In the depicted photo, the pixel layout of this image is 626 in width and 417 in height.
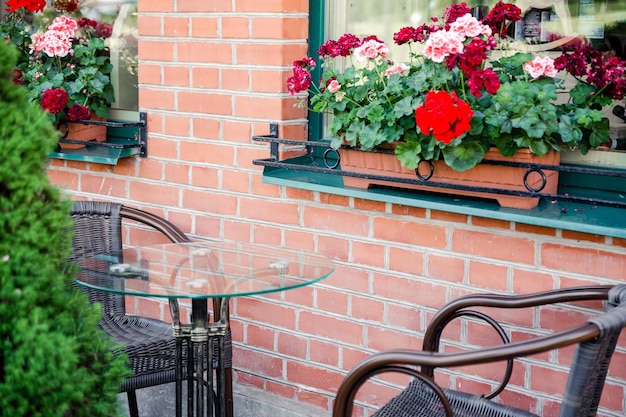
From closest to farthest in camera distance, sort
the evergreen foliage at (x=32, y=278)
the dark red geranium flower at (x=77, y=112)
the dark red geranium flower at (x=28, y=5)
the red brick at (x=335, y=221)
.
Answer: the evergreen foliage at (x=32, y=278) → the red brick at (x=335, y=221) → the dark red geranium flower at (x=77, y=112) → the dark red geranium flower at (x=28, y=5)

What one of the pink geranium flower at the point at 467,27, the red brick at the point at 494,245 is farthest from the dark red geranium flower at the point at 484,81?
the red brick at the point at 494,245

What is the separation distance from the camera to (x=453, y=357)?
1736mm

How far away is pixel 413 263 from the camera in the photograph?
8.47ft

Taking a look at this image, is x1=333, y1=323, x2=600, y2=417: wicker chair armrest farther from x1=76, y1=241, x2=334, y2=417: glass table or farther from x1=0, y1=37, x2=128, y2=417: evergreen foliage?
x1=0, y1=37, x2=128, y2=417: evergreen foliage

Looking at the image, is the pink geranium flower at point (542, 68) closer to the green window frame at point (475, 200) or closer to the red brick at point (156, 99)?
the green window frame at point (475, 200)

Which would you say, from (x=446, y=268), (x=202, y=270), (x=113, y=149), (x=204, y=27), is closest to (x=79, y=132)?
(x=113, y=149)

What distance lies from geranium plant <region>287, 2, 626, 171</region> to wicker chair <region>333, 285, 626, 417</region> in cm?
40

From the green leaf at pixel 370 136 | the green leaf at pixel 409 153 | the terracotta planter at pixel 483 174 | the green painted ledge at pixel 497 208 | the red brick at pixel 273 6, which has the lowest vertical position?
the green painted ledge at pixel 497 208

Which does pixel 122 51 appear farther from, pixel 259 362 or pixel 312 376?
pixel 312 376

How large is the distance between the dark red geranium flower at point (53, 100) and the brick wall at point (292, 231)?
0.29 meters

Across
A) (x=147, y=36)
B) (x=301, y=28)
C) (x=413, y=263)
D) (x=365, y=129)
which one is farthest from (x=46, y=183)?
(x=147, y=36)

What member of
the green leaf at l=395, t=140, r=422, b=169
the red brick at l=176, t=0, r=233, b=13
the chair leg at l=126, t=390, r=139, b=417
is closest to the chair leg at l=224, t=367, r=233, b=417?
the chair leg at l=126, t=390, r=139, b=417

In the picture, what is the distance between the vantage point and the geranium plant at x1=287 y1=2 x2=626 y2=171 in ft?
Result: 7.38

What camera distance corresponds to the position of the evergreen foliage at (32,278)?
136 cm
